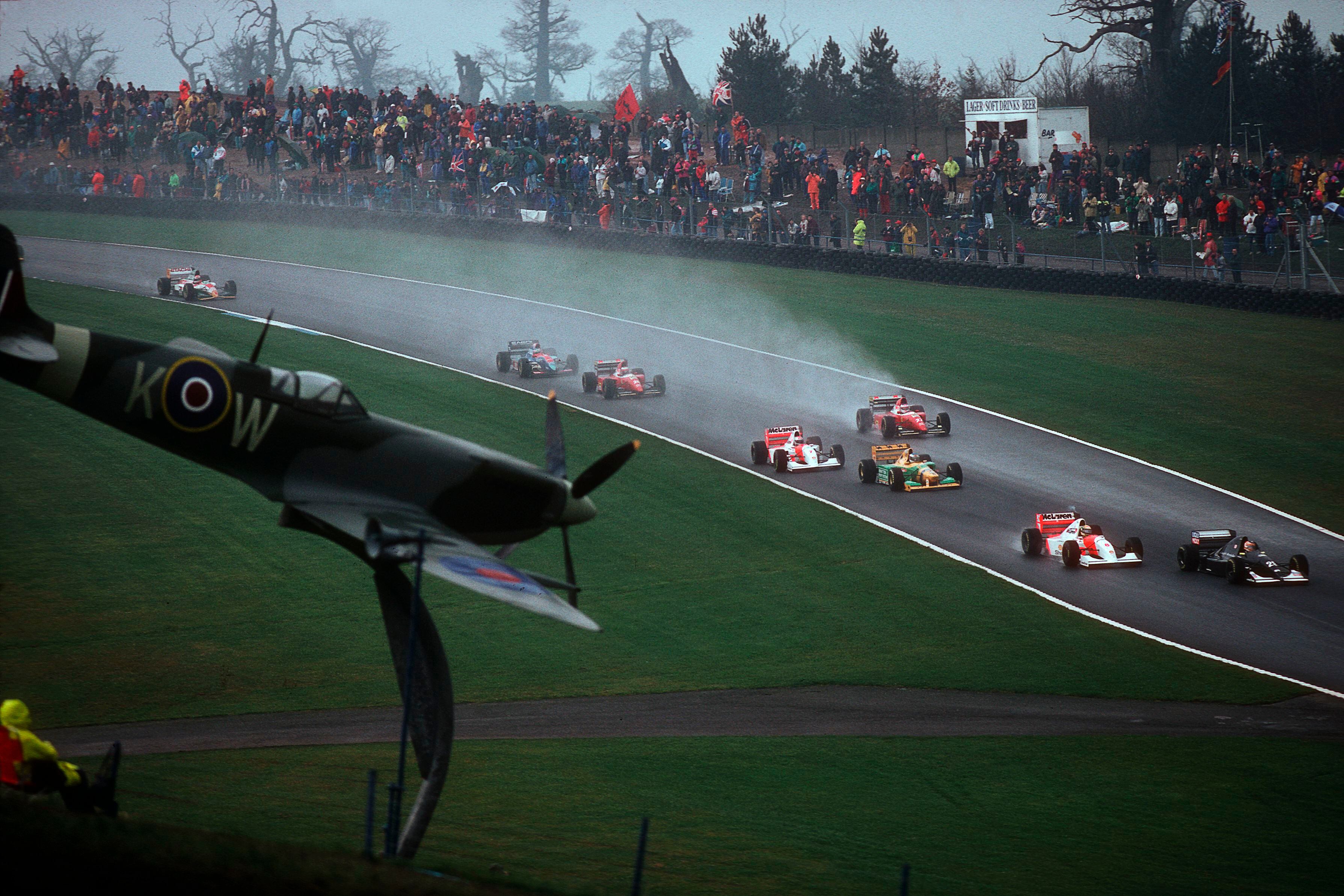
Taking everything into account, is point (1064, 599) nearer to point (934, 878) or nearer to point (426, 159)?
point (934, 878)

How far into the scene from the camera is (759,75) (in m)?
74.1

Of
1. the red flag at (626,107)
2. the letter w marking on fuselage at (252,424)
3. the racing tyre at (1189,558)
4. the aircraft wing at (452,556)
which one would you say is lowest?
the racing tyre at (1189,558)

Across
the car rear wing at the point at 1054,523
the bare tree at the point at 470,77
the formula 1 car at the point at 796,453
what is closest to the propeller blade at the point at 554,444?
the car rear wing at the point at 1054,523

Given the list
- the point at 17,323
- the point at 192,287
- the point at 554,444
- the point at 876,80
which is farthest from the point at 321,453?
the point at 876,80

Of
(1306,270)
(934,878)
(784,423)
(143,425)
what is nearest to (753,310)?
(784,423)

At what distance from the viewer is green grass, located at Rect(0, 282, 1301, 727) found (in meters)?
23.7

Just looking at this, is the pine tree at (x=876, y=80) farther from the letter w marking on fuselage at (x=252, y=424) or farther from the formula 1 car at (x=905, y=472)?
the letter w marking on fuselage at (x=252, y=424)

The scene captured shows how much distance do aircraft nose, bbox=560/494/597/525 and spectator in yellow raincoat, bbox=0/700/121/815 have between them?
16.9ft

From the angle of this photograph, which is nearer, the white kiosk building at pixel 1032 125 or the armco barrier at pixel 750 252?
the armco barrier at pixel 750 252

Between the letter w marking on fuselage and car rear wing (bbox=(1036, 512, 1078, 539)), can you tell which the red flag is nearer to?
car rear wing (bbox=(1036, 512, 1078, 539))

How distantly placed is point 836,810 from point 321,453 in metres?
9.91

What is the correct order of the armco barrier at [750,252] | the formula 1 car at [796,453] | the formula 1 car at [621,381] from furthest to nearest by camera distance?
the armco barrier at [750,252], the formula 1 car at [621,381], the formula 1 car at [796,453]

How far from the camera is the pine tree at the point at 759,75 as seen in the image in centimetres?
7419

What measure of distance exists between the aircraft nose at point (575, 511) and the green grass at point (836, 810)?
390 cm
